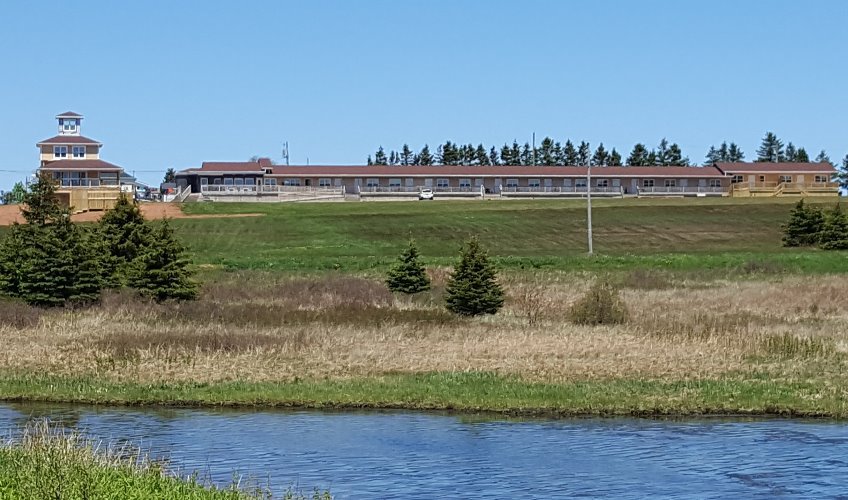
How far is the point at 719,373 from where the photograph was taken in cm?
3022

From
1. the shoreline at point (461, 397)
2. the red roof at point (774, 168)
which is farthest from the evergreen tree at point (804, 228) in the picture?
the red roof at point (774, 168)

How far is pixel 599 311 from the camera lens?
40.6m

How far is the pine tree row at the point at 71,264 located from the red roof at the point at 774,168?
357 feet

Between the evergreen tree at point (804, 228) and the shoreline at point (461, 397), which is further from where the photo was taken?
the evergreen tree at point (804, 228)

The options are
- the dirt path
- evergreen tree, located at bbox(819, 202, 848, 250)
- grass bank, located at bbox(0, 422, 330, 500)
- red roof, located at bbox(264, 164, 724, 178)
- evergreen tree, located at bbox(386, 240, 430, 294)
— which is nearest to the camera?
grass bank, located at bbox(0, 422, 330, 500)

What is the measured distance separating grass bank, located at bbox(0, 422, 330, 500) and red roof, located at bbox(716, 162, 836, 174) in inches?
5236

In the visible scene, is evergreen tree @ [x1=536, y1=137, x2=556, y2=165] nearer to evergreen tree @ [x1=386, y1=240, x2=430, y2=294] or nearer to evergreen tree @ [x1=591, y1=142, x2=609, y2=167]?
evergreen tree @ [x1=591, y1=142, x2=609, y2=167]

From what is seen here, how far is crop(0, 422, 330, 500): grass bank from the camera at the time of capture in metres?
15.9

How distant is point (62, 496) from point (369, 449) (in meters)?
8.91

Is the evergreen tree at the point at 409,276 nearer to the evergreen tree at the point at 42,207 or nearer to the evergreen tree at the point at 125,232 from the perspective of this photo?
the evergreen tree at the point at 125,232

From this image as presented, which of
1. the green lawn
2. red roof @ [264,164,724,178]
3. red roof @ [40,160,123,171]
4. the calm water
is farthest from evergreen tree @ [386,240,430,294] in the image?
red roof @ [264,164,724,178]

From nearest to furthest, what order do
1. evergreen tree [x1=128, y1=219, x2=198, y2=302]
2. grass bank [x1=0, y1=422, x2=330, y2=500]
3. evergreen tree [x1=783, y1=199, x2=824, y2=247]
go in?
grass bank [x1=0, y1=422, x2=330, y2=500] → evergreen tree [x1=128, y1=219, x2=198, y2=302] → evergreen tree [x1=783, y1=199, x2=824, y2=247]

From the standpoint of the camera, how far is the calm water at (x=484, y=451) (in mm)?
20297

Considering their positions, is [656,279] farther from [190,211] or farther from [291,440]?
[190,211]
